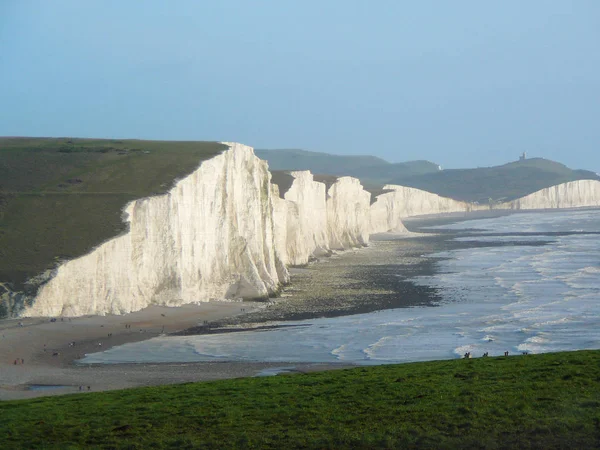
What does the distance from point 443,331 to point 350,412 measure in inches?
773

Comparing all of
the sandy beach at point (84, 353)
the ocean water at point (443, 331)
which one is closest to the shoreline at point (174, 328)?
the sandy beach at point (84, 353)

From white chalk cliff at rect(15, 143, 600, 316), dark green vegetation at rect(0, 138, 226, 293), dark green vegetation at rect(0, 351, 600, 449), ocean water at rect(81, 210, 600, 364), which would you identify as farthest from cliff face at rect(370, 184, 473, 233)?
dark green vegetation at rect(0, 351, 600, 449)

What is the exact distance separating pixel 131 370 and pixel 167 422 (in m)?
11.9

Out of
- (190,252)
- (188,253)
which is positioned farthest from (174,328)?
(190,252)

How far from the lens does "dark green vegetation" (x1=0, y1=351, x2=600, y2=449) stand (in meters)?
15.0

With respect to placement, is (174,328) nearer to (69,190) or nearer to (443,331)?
(443,331)

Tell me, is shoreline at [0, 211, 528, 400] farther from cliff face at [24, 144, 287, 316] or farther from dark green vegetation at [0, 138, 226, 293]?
dark green vegetation at [0, 138, 226, 293]

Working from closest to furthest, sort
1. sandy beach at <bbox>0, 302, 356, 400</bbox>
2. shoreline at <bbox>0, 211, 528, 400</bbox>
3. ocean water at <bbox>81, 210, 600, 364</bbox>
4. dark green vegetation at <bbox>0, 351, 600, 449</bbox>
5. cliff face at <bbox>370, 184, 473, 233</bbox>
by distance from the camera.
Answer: dark green vegetation at <bbox>0, 351, 600, 449</bbox>
sandy beach at <bbox>0, 302, 356, 400</bbox>
shoreline at <bbox>0, 211, 528, 400</bbox>
ocean water at <bbox>81, 210, 600, 364</bbox>
cliff face at <bbox>370, 184, 473, 233</bbox>

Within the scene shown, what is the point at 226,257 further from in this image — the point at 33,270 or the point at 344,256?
the point at 344,256

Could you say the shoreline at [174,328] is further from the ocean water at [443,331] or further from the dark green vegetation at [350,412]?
the dark green vegetation at [350,412]

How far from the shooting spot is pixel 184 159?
51094 mm

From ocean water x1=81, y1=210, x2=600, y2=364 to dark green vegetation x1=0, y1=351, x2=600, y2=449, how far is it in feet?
32.9

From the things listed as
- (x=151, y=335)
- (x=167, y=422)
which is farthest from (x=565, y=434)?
(x=151, y=335)

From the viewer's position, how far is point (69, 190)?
46969 millimetres
